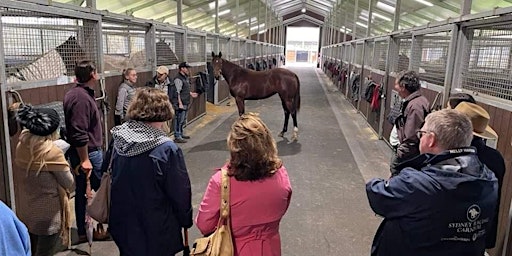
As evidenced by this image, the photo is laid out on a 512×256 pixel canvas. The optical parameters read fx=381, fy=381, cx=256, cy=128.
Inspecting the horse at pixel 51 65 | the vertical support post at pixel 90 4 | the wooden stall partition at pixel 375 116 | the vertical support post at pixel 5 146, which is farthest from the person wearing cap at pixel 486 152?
the wooden stall partition at pixel 375 116

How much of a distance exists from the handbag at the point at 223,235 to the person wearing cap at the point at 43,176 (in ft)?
3.78

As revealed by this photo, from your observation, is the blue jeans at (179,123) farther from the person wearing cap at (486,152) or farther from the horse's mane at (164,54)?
the person wearing cap at (486,152)

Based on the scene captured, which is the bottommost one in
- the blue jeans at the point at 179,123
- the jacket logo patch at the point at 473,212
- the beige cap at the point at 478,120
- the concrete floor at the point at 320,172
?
the concrete floor at the point at 320,172

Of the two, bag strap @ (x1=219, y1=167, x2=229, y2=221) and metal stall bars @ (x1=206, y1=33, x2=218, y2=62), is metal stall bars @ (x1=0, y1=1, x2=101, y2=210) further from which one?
metal stall bars @ (x1=206, y1=33, x2=218, y2=62)

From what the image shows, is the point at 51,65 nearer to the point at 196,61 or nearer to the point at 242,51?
the point at 196,61

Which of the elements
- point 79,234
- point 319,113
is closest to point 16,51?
point 79,234

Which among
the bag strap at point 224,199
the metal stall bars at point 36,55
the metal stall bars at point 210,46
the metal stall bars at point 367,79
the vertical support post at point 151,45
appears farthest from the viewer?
the metal stall bars at point 210,46

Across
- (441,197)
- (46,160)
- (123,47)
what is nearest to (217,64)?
(123,47)

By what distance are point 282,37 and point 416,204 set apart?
33.1 meters

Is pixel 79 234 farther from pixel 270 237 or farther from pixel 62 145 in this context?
pixel 270 237

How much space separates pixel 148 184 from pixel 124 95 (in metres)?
2.61

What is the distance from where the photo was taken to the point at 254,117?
1631mm

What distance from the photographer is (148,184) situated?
174cm

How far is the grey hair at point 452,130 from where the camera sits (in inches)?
55.1
